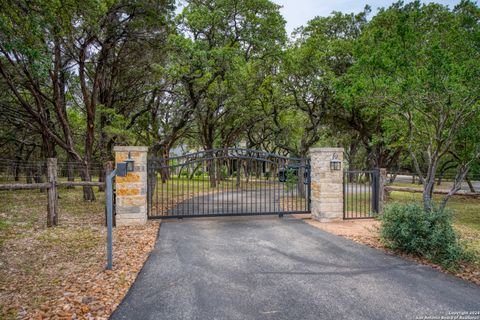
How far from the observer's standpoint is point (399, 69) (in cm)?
555

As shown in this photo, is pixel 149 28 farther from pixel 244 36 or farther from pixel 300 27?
pixel 300 27

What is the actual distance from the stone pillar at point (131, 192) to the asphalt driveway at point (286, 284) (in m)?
1.68

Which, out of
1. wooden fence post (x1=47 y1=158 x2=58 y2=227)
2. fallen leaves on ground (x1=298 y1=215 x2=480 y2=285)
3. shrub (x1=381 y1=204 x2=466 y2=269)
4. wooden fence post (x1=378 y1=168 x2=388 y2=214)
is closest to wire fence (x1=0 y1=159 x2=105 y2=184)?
wooden fence post (x1=47 y1=158 x2=58 y2=227)

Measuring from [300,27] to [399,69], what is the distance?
850 centimetres

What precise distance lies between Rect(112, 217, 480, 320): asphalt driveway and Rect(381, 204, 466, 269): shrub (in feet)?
1.24

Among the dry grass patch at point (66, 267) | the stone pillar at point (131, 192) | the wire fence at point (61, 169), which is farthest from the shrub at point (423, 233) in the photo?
the wire fence at point (61, 169)

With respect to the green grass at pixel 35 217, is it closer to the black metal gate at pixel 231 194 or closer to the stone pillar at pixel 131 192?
the stone pillar at pixel 131 192

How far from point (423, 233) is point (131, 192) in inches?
247

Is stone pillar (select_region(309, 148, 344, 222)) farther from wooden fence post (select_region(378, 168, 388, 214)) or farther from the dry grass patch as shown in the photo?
the dry grass patch

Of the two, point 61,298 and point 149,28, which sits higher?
point 149,28

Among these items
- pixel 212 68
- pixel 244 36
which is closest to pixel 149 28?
pixel 212 68

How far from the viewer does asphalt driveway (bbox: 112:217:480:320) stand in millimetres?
2920

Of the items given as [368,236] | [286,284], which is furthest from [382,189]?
[286,284]

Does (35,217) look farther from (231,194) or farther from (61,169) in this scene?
(231,194)
